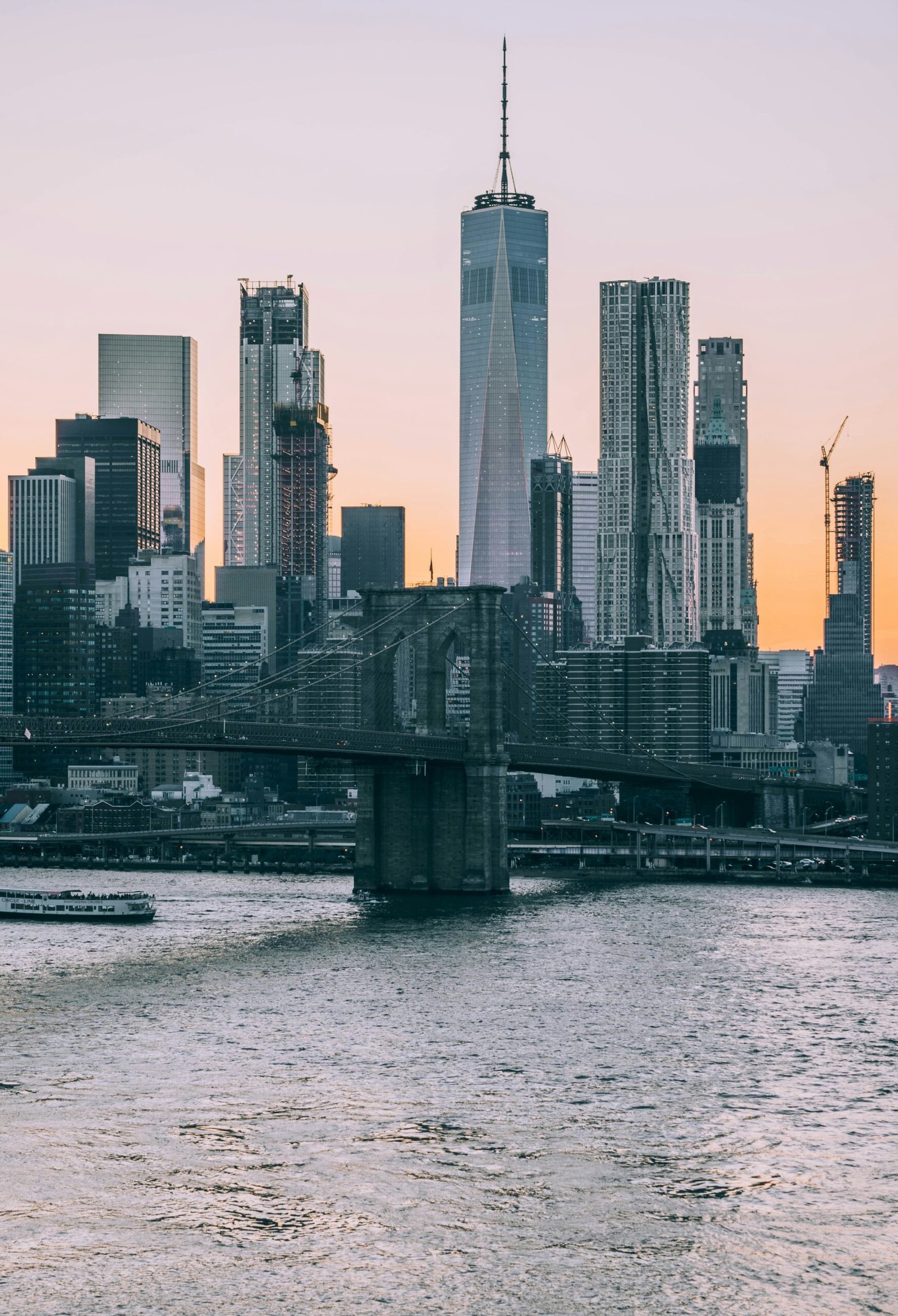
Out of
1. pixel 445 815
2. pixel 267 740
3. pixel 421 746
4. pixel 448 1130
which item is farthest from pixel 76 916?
pixel 448 1130

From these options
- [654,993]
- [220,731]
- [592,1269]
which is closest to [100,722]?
[220,731]

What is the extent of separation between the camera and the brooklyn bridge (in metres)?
77.8

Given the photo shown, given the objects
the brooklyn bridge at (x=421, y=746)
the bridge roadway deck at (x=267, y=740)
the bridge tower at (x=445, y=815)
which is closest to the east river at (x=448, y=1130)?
the bridge roadway deck at (x=267, y=740)

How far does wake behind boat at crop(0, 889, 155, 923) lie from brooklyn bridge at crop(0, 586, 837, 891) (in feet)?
22.4

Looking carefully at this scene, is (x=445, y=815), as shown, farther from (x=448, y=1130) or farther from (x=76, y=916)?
(x=448, y=1130)

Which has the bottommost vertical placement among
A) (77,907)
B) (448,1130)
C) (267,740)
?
(448,1130)

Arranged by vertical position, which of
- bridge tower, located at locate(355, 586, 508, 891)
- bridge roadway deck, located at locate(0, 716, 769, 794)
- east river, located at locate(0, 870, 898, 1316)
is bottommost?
east river, located at locate(0, 870, 898, 1316)

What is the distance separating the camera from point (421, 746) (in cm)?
8331

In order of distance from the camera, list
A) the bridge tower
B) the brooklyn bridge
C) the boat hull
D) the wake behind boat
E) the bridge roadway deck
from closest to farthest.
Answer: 1. the bridge roadway deck
2. the boat hull
3. the wake behind boat
4. the brooklyn bridge
5. the bridge tower

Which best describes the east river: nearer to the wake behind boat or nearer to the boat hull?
the boat hull

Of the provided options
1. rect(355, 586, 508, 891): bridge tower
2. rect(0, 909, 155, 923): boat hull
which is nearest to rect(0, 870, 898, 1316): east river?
rect(0, 909, 155, 923): boat hull

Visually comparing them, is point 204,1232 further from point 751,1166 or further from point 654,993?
point 654,993

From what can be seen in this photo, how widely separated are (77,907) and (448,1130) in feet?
143

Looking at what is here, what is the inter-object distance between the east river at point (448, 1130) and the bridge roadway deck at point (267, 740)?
7157 millimetres
